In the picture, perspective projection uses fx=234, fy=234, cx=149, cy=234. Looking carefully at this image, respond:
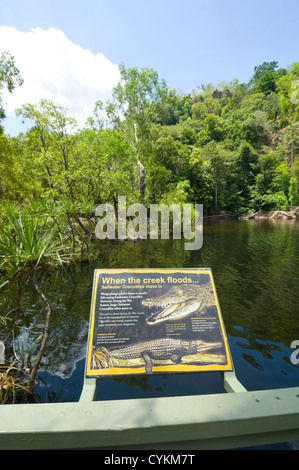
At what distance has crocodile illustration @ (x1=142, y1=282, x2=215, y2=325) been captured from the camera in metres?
2.54

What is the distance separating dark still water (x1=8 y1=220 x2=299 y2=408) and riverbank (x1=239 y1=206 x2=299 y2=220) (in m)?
31.2

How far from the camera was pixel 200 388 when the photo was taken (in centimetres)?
304

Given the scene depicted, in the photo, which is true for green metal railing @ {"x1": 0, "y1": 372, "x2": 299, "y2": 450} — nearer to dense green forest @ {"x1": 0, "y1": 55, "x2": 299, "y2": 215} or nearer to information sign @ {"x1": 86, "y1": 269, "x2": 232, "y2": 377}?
Result: information sign @ {"x1": 86, "y1": 269, "x2": 232, "y2": 377}

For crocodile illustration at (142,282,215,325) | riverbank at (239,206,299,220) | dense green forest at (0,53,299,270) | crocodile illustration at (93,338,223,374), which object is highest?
Answer: dense green forest at (0,53,299,270)

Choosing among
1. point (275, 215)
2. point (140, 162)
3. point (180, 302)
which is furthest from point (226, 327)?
point (275, 215)

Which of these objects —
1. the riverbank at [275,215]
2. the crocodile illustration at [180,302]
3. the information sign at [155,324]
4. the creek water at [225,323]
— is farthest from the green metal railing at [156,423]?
the riverbank at [275,215]

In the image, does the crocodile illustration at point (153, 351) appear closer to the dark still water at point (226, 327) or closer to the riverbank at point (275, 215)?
the dark still water at point (226, 327)

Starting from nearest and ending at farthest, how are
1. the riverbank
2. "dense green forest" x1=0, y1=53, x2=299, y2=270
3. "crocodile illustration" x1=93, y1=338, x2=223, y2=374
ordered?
"crocodile illustration" x1=93, y1=338, x2=223, y2=374
"dense green forest" x1=0, y1=53, x2=299, y2=270
the riverbank

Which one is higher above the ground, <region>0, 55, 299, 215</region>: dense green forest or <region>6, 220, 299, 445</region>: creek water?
<region>0, 55, 299, 215</region>: dense green forest

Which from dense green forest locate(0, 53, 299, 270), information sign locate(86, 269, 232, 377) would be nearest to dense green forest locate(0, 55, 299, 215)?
dense green forest locate(0, 53, 299, 270)

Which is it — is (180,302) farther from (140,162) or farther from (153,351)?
(140,162)

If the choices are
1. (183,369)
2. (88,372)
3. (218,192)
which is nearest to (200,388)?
(183,369)
